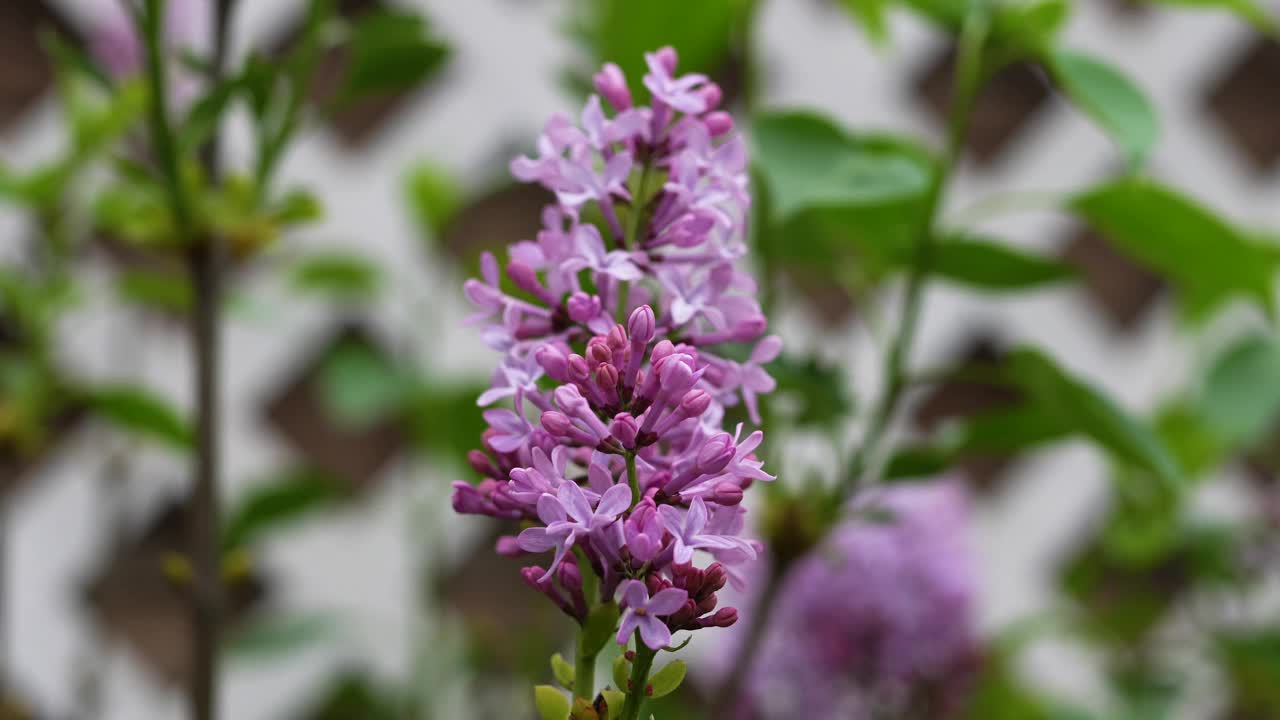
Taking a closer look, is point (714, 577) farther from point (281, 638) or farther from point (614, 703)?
point (281, 638)

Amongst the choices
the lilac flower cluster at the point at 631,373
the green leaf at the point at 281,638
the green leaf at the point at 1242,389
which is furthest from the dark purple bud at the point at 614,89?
the green leaf at the point at 281,638

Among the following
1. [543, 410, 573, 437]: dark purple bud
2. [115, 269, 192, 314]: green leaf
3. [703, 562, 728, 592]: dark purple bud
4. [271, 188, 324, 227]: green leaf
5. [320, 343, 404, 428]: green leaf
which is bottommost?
[320, 343, 404, 428]: green leaf

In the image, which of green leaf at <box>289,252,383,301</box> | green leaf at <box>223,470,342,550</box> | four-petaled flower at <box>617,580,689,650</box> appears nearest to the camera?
four-petaled flower at <box>617,580,689,650</box>

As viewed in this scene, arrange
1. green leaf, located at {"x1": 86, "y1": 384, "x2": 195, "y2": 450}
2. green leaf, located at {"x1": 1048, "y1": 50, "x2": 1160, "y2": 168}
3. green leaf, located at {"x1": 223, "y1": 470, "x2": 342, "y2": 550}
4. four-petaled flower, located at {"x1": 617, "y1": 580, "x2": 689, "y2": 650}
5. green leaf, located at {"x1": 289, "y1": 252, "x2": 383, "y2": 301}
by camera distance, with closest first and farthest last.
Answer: four-petaled flower, located at {"x1": 617, "y1": 580, "x2": 689, "y2": 650}, green leaf, located at {"x1": 1048, "y1": 50, "x2": 1160, "y2": 168}, green leaf, located at {"x1": 86, "y1": 384, "x2": 195, "y2": 450}, green leaf, located at {"x1": 223, "y1": 470, "x2": 342, "y2": 550}, green leaf, located at {"x1": 289, "y1": 252, "x2": 383, "y2": 301}

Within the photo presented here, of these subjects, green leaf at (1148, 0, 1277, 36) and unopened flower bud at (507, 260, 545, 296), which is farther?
green leaf at (1148, 0, 1277, 36)

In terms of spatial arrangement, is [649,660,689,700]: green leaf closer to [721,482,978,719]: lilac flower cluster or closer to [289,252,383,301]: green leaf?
[721,482,978,719]: lilac flower cluster

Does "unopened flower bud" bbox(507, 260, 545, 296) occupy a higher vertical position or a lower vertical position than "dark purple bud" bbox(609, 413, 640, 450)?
higher

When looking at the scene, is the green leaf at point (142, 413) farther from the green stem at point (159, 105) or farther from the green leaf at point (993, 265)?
the green leaf at point (993, 265)

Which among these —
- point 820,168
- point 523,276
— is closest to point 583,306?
point 523,276

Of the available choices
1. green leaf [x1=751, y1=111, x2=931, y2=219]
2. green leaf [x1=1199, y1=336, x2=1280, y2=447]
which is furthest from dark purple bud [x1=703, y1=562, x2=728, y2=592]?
green leaf [x1=1199, y1=336, x2=1280, y2=447]
